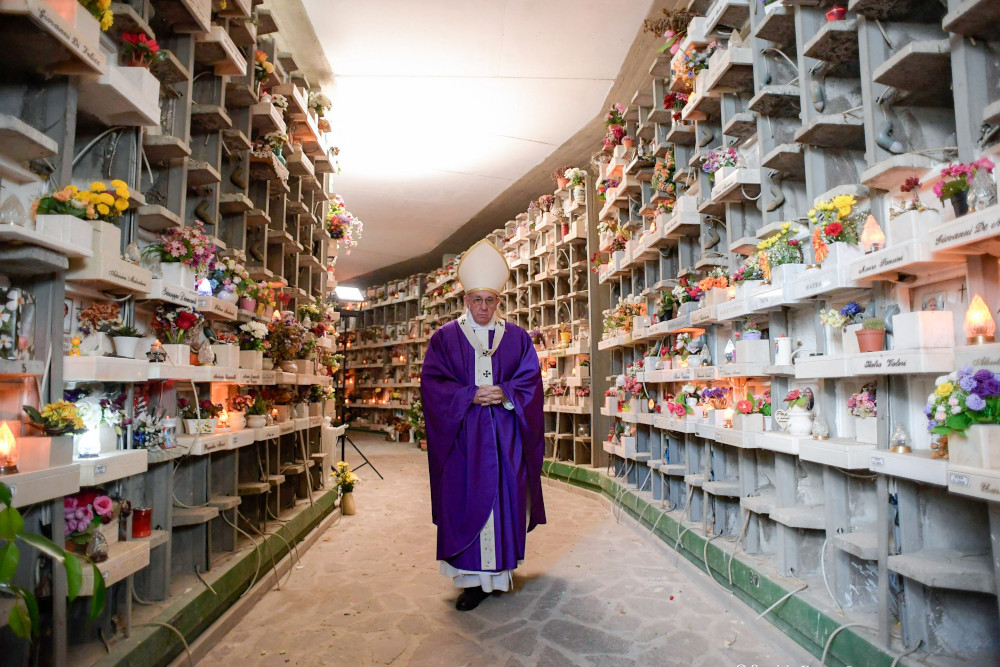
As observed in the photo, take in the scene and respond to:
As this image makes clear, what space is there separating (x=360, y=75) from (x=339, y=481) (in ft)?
13.5

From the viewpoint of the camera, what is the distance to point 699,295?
456cm

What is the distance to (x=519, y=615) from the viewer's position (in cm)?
355

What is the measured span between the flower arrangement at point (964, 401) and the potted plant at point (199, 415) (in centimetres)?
331

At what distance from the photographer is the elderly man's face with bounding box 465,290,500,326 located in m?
4.10

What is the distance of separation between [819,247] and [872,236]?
1.12 ft

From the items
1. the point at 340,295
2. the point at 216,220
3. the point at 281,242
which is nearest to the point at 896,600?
the point at 216,220

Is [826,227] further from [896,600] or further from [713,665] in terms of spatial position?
[713,665]

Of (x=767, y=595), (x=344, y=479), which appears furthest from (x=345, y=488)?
(x=767, y=595)

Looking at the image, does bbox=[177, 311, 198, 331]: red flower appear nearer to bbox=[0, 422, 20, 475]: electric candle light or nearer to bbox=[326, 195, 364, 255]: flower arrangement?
bbox=[0, 422, 20, 475]: electric candle light

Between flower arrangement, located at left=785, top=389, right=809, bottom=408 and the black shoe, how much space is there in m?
2.07

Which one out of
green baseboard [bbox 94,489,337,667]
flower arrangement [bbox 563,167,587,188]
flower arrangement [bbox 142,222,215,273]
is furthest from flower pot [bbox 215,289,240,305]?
flower arrangement [bbox 563,167,587,188]

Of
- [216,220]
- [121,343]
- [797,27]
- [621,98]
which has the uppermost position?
[621,98]

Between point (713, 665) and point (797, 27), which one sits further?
point (797, 27)

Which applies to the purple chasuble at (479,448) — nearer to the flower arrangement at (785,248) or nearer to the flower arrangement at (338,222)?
the flower arrangement at (785,248)
